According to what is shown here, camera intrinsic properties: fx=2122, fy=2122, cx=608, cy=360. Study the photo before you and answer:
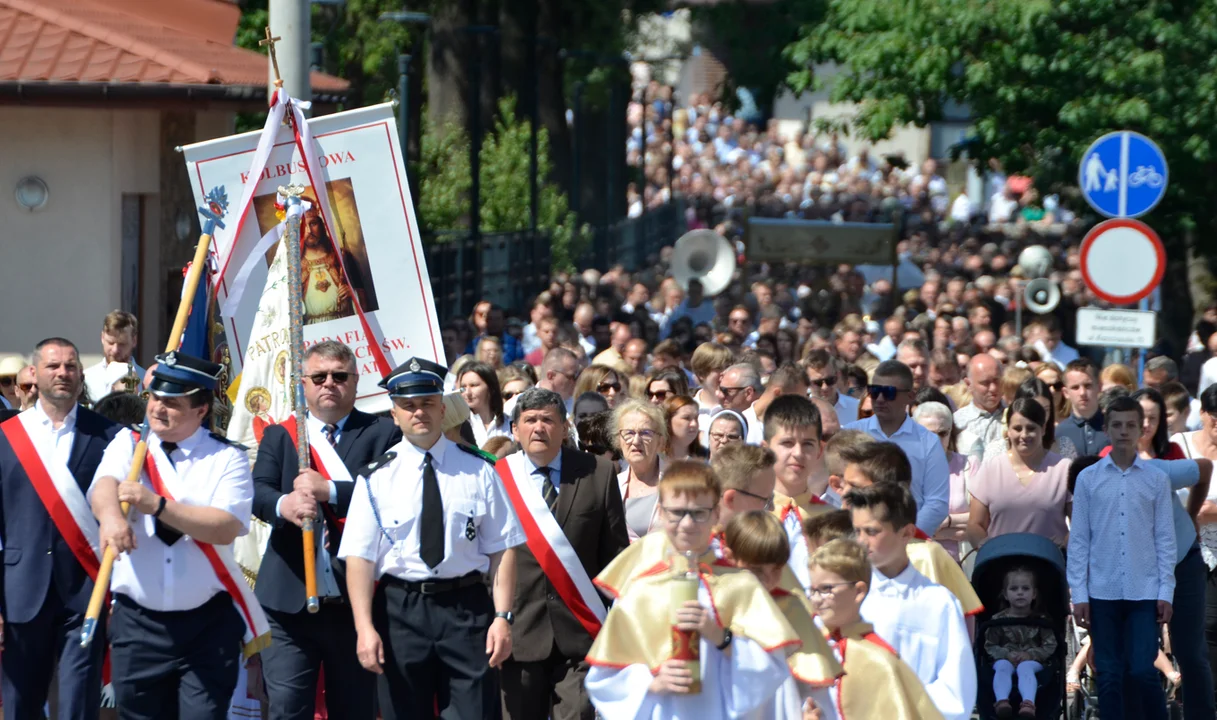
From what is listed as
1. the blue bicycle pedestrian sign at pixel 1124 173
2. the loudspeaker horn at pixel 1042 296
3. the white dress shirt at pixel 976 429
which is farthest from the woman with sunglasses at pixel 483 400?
the loudspeaker horn at pixel 1042 296

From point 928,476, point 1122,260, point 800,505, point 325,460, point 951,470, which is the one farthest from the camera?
point 1122,260

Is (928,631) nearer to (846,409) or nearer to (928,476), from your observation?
(928,476)

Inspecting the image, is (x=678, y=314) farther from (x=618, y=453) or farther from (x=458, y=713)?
(x=458, y=713)

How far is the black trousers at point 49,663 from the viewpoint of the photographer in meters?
8.51

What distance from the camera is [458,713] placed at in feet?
26.1

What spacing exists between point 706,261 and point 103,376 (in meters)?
15.8

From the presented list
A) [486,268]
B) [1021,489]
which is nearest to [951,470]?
[1021,489]

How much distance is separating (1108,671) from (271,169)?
4.42 m

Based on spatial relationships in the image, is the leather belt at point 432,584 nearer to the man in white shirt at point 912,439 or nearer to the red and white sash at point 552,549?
the red and white sash at point 552,549

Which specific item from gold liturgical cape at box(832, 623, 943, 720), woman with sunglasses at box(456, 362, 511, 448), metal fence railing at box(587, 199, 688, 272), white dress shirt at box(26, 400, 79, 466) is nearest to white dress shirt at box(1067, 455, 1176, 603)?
woman with sunglasses at box(456, 362, 511, 448)

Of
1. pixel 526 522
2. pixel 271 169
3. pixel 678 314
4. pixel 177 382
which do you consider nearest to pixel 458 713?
pixel 526 522

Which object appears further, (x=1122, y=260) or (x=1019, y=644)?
(x=1122, y=260)

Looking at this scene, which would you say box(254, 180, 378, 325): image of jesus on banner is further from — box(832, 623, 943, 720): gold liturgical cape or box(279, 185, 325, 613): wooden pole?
box(832, 623, 943, 720): gold liturgical cape

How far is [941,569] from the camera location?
7.70m
